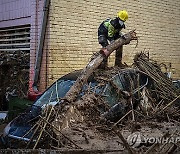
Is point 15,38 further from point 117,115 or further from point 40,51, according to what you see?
point 117,115

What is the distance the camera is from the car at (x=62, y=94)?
5504mm

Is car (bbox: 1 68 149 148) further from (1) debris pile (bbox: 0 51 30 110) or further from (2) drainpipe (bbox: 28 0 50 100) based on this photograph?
(1) debris pile (bbox: 0 51 30 110)

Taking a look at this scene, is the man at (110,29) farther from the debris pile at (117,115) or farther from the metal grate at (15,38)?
the metal grate at (15,38)

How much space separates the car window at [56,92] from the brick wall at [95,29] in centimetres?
284

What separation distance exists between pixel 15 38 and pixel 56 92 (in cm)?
491

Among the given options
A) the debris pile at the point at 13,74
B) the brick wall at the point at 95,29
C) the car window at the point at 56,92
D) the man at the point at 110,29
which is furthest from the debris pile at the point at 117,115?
the debris pile at the point at 13,74

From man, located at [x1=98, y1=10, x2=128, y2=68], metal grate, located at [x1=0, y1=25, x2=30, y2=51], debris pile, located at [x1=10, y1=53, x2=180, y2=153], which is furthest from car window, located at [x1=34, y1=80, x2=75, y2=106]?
metal grate, located at [x1=0, y1=25, x2=30, y2=51]

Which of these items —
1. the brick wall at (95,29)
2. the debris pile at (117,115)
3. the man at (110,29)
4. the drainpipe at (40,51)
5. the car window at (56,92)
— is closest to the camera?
the debris pile at (117,115)

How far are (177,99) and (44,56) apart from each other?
4101 millimetres

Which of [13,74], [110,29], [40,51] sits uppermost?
[110,29]

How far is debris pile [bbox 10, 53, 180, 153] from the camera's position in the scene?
182 inches

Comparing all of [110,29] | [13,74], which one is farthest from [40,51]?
[110,29]

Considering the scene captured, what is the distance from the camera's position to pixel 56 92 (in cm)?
661

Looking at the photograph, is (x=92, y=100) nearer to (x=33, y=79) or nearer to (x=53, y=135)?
(x=53, y=135)
